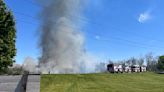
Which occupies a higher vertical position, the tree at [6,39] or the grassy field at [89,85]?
the tree at [6,39]

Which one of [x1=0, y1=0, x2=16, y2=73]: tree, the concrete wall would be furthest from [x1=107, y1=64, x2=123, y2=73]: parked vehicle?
the concrete wall

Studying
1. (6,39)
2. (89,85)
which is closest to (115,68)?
(6,39)

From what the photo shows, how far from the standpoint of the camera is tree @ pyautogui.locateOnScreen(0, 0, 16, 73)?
161 feet

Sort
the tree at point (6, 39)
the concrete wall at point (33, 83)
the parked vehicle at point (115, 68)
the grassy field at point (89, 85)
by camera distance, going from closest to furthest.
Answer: the concrete wall at point (33, 83)
the grassy field at point (89, 85)
the tree at point (6, 39)
the parked vehicle at point (115, 68)

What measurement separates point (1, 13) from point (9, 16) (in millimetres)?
1337

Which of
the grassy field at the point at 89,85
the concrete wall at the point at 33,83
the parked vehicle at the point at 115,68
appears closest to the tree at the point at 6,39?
the grassy field at the point at 89,85

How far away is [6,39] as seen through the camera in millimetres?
50000

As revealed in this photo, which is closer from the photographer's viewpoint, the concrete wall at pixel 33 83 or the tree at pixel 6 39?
the concrete wall at pixel 33 83

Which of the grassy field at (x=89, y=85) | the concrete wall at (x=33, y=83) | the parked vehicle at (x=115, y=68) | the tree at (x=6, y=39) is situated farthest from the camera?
the parked vehicle at (x=115, y=68)

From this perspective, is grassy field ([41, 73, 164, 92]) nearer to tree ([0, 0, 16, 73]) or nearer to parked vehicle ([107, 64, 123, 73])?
tree ([0, 0, 16, 73])

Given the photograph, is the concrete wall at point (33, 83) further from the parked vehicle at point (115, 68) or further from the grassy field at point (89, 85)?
the parked vehicle at point (115, 68)

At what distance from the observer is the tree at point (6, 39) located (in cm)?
4916

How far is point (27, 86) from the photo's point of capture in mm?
12648

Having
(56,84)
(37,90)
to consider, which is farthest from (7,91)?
(56,84)
